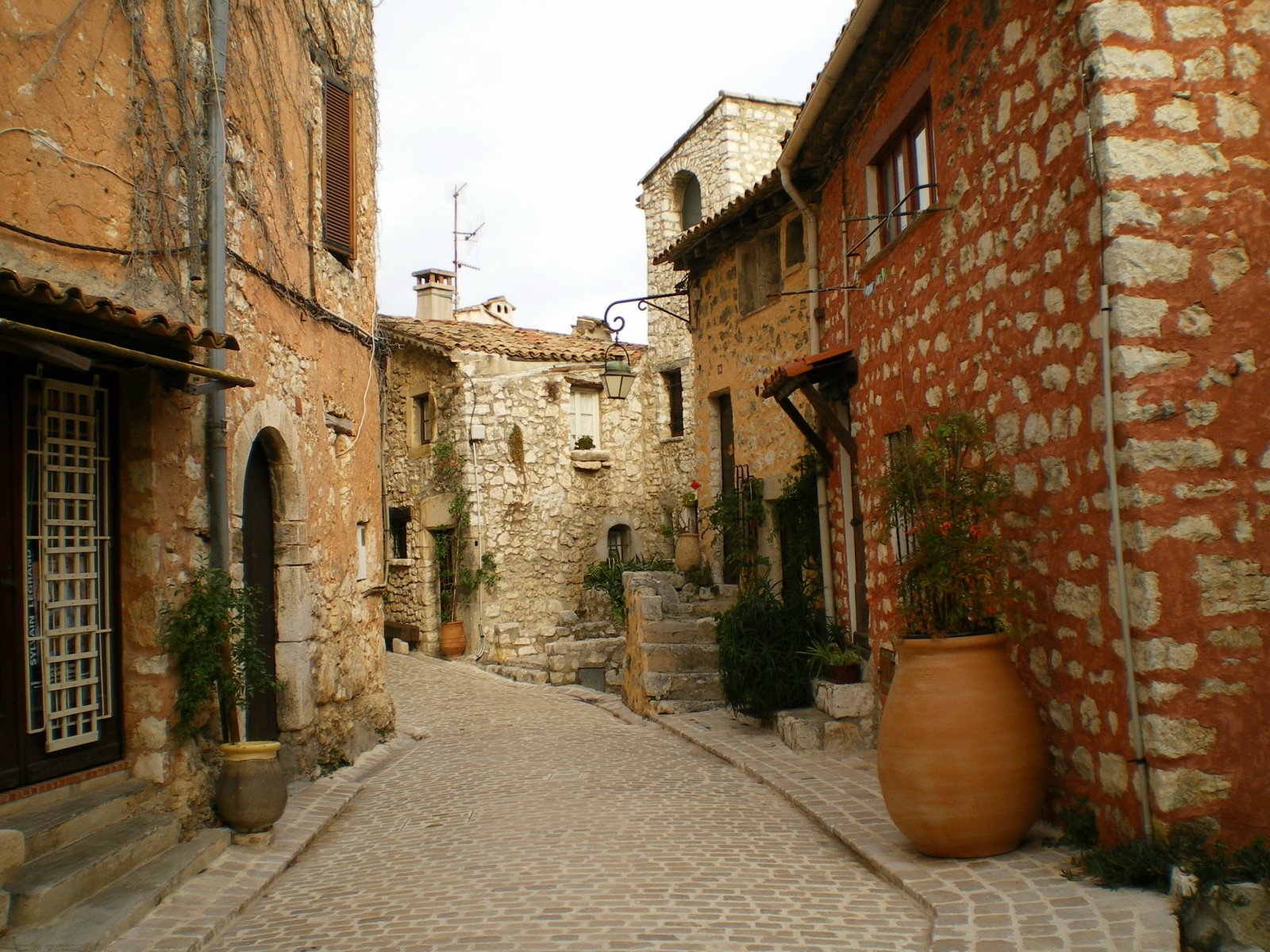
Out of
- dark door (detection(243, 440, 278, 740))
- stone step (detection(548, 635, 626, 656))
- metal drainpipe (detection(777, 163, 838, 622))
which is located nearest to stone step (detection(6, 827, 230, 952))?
dark door (detection(243, 440, 278, 740))

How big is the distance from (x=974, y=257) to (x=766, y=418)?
6.16 meters

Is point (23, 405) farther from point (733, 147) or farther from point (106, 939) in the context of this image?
point (733, 147)

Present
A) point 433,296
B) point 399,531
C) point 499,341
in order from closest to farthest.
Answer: point 499,341 < point 399,531 < point 433,296

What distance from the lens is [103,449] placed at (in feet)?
19.0

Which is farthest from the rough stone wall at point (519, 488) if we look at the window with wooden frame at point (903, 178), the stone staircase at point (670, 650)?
the window with wooden frame at point (903, 178)

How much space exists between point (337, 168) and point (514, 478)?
30.3 ft

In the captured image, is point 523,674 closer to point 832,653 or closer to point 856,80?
point 832,653

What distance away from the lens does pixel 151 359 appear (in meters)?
5.06

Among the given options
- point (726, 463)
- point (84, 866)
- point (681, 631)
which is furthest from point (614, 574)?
point (84, 866)

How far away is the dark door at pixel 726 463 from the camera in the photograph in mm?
13336

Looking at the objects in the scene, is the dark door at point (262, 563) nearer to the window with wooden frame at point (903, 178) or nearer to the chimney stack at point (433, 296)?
the window with wooden frame at point (903, 178)

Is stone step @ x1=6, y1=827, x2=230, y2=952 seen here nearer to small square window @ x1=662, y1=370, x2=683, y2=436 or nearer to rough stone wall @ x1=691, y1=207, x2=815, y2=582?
rough stone wall @ x1=691, y1=207, x2=815, y2=582

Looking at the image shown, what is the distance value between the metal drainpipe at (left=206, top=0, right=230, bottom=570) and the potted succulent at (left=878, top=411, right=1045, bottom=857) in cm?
396

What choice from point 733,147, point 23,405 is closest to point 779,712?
point 23,405
